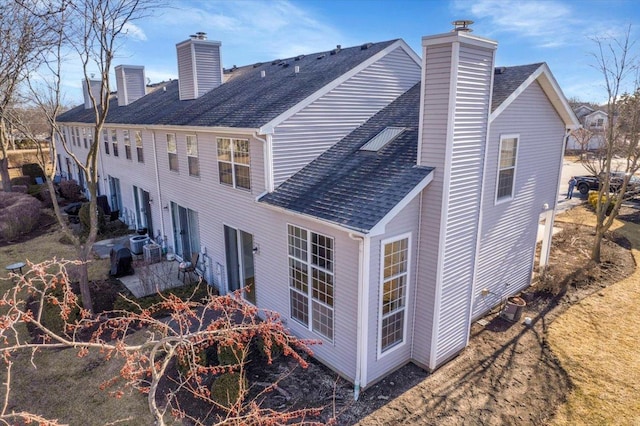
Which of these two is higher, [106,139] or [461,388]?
[106,139]

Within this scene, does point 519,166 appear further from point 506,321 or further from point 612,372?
point 612,372

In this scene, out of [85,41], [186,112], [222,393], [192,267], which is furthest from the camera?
[186,112]

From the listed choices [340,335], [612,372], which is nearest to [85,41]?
[340,335]

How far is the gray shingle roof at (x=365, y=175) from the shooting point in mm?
7500

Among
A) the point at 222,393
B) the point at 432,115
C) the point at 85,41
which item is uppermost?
the point at 85,41

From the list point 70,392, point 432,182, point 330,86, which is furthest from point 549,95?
point 70,392

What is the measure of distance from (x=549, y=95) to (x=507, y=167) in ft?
8.85

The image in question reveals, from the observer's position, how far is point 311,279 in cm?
860

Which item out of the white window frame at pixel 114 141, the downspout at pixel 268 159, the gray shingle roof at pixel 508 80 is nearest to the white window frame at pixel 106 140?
the white window frame at pixel 114 141

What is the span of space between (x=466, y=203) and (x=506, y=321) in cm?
447

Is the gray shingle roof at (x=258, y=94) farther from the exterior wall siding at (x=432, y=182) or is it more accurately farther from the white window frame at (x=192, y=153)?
the exterior wall siding at (x=432, y=182)

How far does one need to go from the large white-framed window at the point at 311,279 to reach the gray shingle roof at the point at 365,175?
0.71m

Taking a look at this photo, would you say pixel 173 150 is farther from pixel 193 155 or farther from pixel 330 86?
pixel 330 86

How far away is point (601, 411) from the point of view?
7.40 metres
